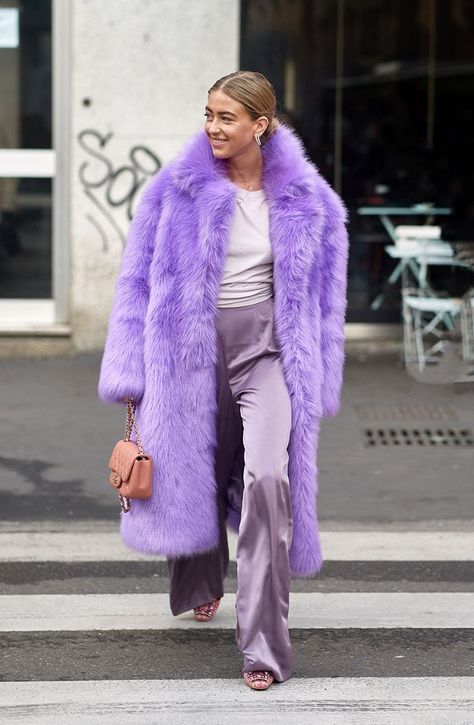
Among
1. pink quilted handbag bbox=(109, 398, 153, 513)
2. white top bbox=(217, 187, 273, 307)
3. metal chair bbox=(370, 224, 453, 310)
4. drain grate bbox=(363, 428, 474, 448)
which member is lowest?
drain grate bbox=(363, 428, 474, 448)

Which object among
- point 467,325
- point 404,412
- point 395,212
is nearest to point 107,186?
point 395,212

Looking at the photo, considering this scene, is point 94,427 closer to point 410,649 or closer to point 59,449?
point 59,449

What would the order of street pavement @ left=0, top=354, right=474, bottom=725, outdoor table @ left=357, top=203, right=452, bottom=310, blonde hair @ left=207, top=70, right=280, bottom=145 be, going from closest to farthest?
1. street pavement @ left=0, top=354, right=474, bottom=725
2. blonde hair @ left=207, top=70, right=280, bottom=145
3. outdoor table @ left=357, top=203, right=452, bottom=310

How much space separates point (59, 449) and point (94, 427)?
24.6 inches

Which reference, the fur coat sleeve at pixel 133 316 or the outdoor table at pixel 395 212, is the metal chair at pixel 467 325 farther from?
the fur coat sleeve at pixel 133 316

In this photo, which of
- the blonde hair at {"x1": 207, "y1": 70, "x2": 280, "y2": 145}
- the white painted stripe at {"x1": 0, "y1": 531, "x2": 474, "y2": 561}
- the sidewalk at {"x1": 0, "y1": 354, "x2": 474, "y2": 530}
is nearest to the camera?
the blonde hair at {"x1": 207, "y1": 70, "x2": 280, "y2": 145}

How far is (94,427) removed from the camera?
8898 millimetres

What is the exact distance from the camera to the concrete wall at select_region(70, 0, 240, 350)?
10.9 m

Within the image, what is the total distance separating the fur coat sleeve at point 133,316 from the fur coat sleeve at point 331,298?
0.57m

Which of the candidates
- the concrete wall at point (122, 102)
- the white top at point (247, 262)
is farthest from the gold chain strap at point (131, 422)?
the concrete wall at point (122, 102)

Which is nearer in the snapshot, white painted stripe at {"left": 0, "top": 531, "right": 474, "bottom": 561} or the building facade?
white painted stripe at {"left": 0, "top": 531, "right": 474, "bottom": 561}

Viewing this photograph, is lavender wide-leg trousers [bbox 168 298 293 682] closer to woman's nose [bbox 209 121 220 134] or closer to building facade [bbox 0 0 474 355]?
woman's nose [bbox 209 121 220 134]

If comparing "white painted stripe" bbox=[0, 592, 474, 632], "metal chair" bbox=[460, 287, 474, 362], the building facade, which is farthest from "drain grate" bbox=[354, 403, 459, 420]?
"white painted stripe" bbox=[0, 592, 474, 632]

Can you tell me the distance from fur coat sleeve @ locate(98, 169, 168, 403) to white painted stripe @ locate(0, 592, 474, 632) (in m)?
0.96
